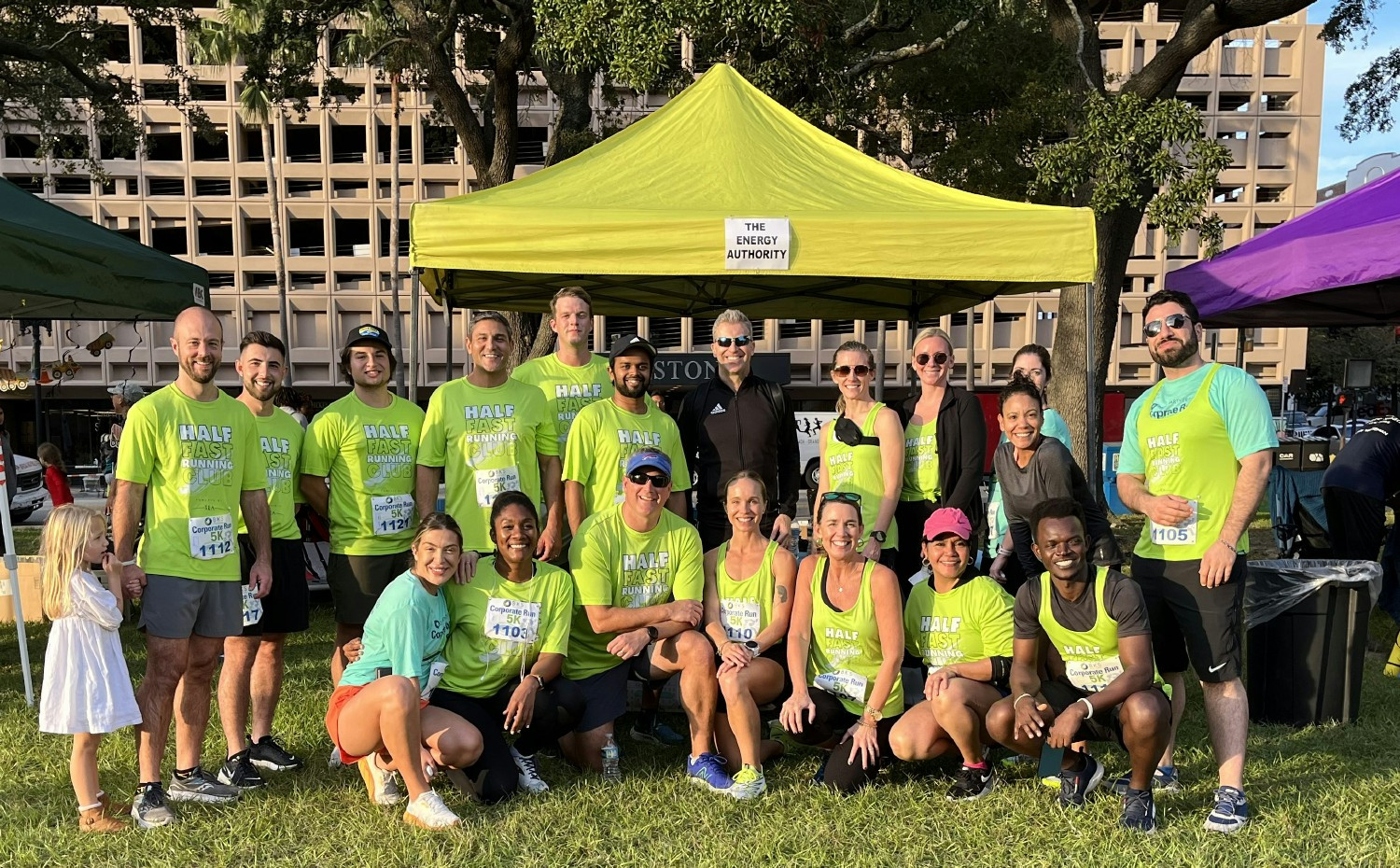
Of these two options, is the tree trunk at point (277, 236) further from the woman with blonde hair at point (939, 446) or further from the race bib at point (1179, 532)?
the race bib at point (1179, 532)

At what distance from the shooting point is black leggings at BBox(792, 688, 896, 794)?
3627mm

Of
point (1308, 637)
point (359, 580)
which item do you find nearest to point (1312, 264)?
point (1308, 637)

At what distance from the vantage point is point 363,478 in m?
4.01

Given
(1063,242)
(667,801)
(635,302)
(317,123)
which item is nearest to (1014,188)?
(635,302)

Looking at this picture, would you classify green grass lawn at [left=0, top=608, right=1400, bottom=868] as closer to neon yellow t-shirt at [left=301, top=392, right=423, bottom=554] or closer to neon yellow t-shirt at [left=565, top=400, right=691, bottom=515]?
neon yellow t-shirt at [left=301, top=392, right=423, bottom=554]

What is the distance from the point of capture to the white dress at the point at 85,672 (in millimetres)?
3197

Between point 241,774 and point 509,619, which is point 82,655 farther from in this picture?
point 509,619

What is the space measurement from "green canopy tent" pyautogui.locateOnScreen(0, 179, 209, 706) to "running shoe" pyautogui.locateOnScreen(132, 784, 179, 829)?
1942mm

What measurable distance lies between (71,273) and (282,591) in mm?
2298

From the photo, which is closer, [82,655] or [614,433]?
[82,655]

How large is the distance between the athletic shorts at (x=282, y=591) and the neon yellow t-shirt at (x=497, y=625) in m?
0.72

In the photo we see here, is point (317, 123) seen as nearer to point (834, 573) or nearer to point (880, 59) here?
point (880, 59)

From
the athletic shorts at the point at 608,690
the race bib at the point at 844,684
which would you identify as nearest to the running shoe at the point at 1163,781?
the race bib at the point at 844,684

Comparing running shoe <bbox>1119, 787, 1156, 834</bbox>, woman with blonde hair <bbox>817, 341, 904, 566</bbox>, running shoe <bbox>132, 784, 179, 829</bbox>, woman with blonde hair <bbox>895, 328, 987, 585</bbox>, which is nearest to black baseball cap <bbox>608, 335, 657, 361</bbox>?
woman with blonde hair <bbox>817, 341, 904, 566</bbox>
